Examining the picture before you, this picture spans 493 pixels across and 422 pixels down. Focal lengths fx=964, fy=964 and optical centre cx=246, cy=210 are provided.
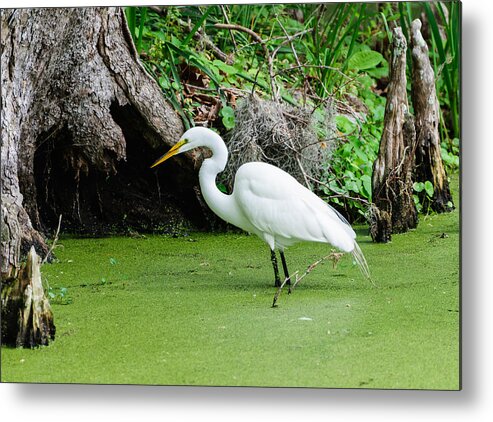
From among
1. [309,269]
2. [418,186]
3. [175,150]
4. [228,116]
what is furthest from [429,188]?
[175,150]

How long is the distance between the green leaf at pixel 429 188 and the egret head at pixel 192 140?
645 mm

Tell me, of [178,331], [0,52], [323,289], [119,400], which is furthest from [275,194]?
[0,52]

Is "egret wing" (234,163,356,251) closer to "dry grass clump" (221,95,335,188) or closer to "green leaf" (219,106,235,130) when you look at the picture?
"dry grass clump" (221,95,335,188)

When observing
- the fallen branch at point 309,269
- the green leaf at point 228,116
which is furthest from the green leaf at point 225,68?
the fallen branch at point 309,269

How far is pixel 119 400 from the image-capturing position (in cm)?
282

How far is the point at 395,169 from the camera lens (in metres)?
2.92

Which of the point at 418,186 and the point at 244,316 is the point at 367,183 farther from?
the point at 244,316

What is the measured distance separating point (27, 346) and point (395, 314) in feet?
3.54

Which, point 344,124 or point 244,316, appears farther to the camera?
point 344,124

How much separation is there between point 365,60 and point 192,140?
583 millimetres

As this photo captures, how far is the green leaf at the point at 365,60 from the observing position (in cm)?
295

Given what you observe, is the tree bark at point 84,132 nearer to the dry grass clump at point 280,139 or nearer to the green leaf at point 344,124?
the dry grass clump at point 280,139

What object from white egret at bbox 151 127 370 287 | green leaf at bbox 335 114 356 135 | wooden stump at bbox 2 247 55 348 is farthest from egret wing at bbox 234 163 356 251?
wooden stump at bbox 2 247 55 348

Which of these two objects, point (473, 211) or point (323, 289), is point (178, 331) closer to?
point (323, 289)
